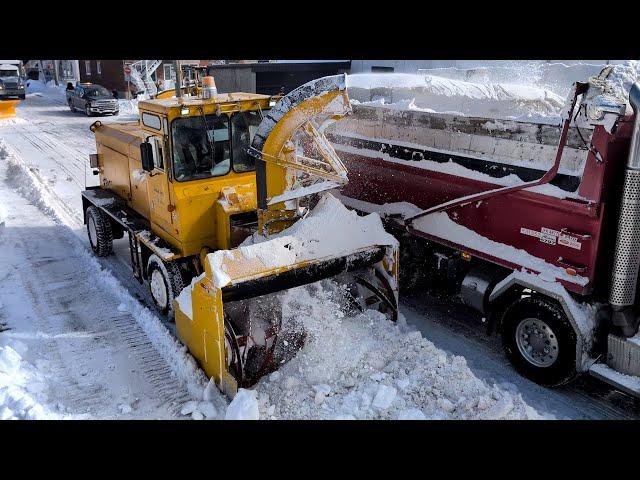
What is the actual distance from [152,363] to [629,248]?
469 cm

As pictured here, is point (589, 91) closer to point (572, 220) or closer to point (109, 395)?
point (572, 220)

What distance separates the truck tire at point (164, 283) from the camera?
6.40 meters

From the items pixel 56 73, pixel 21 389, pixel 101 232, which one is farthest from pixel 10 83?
pixel 21 389

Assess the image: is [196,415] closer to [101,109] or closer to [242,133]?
[242,133]

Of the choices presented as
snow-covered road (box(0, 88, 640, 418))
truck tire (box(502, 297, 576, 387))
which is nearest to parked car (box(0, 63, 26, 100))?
snow-covered road (box(0, 88, 640, 418))

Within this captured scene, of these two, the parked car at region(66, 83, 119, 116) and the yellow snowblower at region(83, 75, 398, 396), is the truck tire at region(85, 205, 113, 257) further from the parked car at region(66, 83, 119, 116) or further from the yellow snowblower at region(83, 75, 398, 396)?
the parked car at region(66, 83, 119, 116)

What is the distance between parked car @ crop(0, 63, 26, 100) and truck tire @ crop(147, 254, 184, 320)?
27.3 metres

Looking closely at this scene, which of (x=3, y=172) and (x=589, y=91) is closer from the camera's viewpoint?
(x=589, y=91)

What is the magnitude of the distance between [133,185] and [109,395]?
129 inches

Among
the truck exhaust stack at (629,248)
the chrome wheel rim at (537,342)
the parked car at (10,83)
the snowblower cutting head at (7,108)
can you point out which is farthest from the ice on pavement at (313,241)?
the parked car at (10,83)

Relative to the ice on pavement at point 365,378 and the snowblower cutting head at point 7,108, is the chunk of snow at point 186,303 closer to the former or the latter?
the ice on pavement at point 365,378

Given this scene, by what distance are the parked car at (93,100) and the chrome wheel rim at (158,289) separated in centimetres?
1957

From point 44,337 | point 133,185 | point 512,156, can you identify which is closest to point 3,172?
point 133,185

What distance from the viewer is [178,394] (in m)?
5.30
